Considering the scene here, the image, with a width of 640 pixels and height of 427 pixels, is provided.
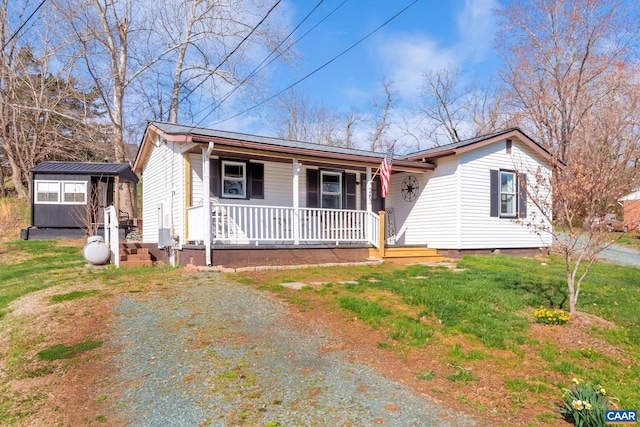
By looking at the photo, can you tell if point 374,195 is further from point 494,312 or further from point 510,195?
point 494,312

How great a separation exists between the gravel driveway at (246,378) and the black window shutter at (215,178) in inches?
202

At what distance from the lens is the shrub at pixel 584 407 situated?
281 cm

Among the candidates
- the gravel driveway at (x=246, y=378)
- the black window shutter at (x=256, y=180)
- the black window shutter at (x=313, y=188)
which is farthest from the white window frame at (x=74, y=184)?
the gravel driveway at (x=246, y=378)

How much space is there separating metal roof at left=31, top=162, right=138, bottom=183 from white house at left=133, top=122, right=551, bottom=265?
5131mm

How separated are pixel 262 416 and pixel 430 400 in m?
1.30

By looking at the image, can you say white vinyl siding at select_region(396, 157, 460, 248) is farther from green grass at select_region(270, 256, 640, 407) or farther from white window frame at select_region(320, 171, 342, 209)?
green grass at select_region(270, 256, 640, 407)

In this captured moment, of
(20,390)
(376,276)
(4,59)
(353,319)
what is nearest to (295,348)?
(353,319)

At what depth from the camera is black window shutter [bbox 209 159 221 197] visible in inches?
397

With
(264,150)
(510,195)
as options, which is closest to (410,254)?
(510,195)

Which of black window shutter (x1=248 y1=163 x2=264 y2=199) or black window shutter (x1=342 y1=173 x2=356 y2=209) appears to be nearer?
black window shutter (x1=248 y1=163 x2=264 y2=199)

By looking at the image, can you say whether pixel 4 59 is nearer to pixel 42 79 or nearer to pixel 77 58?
pixel 42 79

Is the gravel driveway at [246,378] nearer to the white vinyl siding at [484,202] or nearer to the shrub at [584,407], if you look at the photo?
the shrub at [584,407]

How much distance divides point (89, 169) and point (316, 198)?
40.4 feet

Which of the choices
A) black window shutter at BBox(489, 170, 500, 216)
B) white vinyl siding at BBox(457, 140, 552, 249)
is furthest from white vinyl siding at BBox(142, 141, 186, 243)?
black window shutter at BBox(489, 170, 500, 216)
